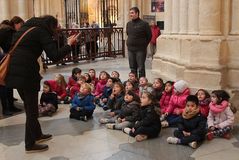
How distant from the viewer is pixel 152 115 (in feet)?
17.0

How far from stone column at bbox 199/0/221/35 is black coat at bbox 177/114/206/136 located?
6.41 ft

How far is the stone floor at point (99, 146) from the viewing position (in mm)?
4566

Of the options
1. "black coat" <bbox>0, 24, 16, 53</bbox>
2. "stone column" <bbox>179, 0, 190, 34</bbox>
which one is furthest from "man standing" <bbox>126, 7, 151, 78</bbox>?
"black coat" <bbox>0, 24, 16, 53</bbox>

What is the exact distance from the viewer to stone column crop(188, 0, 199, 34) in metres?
6.77

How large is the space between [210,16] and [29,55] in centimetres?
321

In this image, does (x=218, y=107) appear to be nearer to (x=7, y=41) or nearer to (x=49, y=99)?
(x=49, y=99)

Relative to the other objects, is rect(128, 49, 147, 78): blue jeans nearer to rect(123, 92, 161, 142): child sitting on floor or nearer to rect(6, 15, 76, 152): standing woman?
rect(123, 92, 161, 142): child sitting on floor

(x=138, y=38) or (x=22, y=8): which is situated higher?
(x=22, y=8)

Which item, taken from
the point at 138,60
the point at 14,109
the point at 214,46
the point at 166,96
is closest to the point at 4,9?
the point at 138,60

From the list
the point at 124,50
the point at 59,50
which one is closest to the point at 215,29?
the point at 59,50

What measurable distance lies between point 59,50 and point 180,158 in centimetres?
185

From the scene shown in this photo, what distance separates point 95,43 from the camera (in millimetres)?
15984

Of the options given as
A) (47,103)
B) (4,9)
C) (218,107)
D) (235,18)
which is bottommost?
(47,103)

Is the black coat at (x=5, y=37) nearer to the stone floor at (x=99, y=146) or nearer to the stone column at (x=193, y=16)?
the stone floor at (x=99, y=146)
